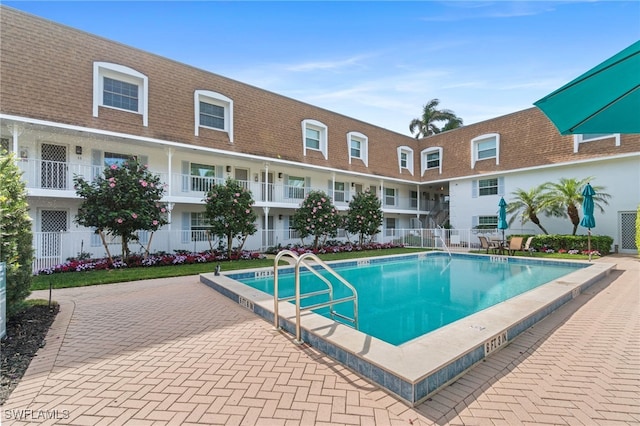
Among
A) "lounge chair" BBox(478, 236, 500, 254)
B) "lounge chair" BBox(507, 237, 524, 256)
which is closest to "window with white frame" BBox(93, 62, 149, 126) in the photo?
"lounge chair" BBox(478, 236, 500, 254)

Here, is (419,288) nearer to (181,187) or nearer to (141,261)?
(141,261)

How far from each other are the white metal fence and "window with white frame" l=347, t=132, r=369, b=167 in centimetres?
586

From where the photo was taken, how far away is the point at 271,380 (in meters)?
3.15

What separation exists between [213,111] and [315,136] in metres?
7.00

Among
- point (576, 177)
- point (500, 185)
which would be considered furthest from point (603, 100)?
Answer: point (500, 185)

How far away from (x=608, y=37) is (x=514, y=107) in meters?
17.9

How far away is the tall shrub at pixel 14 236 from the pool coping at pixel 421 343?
3.50m

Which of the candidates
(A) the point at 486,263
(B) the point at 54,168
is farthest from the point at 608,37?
(B) the point at 54,168

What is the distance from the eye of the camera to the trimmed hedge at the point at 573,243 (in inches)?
579

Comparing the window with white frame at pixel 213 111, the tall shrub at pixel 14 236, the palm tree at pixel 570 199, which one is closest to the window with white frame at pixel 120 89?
the window with white frame at pixel 213 111

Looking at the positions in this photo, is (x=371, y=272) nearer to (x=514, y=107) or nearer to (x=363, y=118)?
(x=363, y=118)

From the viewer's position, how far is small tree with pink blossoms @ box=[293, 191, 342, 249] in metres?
16.1

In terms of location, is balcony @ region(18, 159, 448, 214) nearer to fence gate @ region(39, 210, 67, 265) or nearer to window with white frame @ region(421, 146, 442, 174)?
fence gate @ region(39, 210, 67, 265)

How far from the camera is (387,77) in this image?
480 inches
